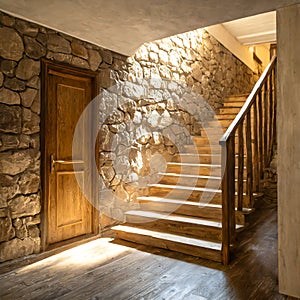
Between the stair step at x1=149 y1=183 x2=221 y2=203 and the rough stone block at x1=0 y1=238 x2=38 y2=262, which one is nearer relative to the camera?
the rough stone block at x1=0 y1=238 x2=38 y2=262

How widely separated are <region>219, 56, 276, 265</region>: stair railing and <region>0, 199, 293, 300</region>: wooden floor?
294 millimetres

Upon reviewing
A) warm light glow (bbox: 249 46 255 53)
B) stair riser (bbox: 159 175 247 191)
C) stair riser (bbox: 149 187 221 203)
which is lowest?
stair riser (bbox: 149 187 221 203)

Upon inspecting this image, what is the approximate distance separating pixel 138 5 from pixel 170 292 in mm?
2232

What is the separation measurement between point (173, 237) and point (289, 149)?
1504mm

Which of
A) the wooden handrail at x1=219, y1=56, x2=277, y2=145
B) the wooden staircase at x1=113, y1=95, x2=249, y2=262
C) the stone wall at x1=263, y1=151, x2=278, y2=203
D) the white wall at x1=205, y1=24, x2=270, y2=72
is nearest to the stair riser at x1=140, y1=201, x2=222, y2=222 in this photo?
the wooden staircase at x1=113, y1=95, x2=249, y2=262

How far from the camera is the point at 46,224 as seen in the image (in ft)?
9.50

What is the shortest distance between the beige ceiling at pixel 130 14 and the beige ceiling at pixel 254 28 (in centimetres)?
277

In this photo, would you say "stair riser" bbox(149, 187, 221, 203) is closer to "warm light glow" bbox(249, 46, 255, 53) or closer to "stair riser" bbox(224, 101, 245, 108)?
"stair riser" bbox(224, 101, 245, 108)

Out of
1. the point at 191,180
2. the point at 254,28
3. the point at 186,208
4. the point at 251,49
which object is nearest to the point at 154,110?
the point at 191,180

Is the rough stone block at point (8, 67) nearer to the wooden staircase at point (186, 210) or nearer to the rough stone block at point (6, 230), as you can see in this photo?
the rough stone block at point (6, 230)

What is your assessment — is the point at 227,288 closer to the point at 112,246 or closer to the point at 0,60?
the point at 112,246

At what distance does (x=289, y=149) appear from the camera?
85.1 inches

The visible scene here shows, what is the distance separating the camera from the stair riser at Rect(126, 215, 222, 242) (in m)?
2.97

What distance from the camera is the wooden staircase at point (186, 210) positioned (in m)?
2.96
